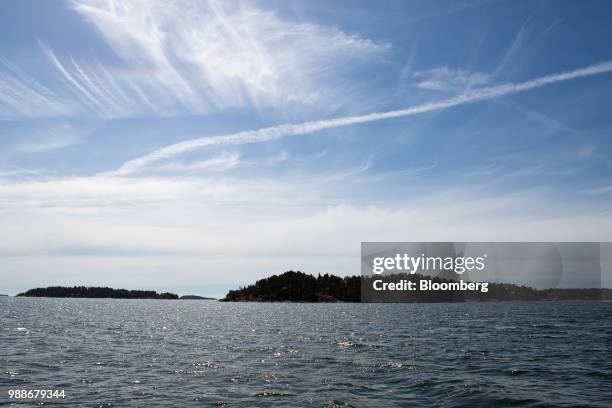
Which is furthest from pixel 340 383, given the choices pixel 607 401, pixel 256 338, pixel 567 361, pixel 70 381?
pixel 256 338

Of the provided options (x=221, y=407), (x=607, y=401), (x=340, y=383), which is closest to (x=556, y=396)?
(x=607, y=401)

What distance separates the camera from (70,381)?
3403 centimetres

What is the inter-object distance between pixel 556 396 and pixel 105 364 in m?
36.8

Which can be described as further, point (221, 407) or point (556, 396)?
point (556, 396)

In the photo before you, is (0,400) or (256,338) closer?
(0,400)

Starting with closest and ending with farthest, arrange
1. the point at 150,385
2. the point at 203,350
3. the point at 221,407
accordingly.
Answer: the point at 221,407, the point at 150,385, the point at 203,350

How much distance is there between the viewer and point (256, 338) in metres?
69.8

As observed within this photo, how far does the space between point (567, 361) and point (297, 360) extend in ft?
84.0

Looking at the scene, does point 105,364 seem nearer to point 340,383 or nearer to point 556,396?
point 340,383

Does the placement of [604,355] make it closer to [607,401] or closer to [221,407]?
[607,401]

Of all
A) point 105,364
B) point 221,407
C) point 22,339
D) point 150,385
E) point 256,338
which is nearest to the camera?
point 221,407

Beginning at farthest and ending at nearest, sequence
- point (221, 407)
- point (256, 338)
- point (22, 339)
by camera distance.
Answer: point (256, 338) < point (22, 339) < point (221, 407)

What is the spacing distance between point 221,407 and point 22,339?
49.6m

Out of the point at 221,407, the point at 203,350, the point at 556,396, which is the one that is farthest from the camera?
the point at 203,350
